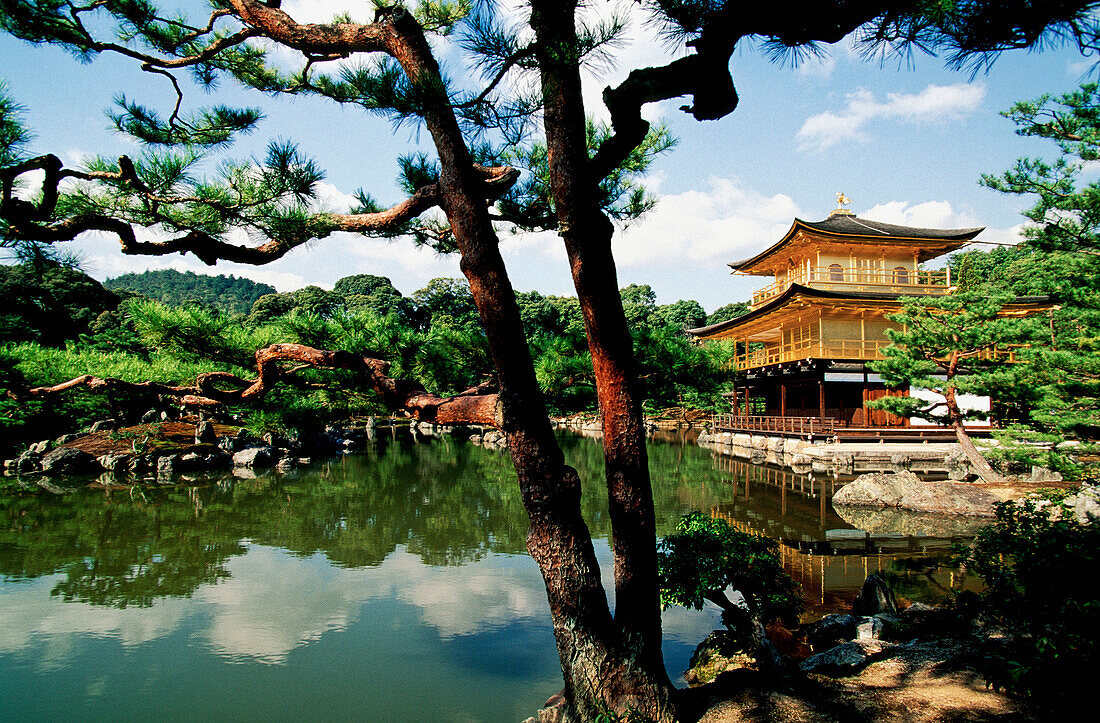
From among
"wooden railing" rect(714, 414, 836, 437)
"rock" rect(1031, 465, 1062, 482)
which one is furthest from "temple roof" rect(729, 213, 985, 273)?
"rock" rect(1031, 465, 1062, 482)

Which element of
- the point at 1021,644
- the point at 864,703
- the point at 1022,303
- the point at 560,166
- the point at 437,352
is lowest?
the point at 864,703

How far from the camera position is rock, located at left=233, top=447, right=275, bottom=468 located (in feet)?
39.3

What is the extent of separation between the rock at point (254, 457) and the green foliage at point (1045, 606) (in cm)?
1255

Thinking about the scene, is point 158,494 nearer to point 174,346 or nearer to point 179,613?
point 179,613

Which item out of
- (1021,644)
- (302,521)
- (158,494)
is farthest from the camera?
(158,494)

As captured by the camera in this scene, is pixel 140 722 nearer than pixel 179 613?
Yes

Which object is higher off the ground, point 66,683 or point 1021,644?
point 1021,644

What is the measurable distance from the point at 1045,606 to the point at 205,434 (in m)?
13.5

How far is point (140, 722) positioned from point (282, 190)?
9.68 feet

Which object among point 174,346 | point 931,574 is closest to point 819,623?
point 931,574

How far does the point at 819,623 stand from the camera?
4.11 metres

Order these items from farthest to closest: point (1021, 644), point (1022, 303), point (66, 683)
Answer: point (1022, 303) < point (66, 683) < point (1021, 644)

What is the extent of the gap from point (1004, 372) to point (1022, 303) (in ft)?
26.0

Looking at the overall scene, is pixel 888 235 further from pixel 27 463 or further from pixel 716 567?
pixel 27 463
